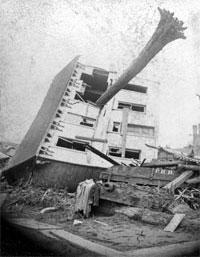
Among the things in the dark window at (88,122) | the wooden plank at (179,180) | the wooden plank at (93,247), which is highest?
the dark window at (88,122)

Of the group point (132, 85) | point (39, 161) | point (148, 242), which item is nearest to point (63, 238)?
point (148, 242)

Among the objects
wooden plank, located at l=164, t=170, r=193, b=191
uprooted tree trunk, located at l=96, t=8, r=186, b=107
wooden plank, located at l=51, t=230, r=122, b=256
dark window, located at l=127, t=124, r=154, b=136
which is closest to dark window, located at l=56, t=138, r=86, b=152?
dark window, located at l=127, t=124, r=154, b=136

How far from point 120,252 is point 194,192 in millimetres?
3791

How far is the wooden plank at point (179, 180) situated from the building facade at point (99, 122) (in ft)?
18.2

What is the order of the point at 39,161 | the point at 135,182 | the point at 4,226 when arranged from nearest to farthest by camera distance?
the point at 4,226, the point at 135,182, the point at 39,161

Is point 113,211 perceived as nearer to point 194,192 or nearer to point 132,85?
point 194,192

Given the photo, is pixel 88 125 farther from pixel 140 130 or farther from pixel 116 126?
pixel 140 130

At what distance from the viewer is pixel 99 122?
13844 millimetres

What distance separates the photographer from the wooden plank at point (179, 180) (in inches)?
214

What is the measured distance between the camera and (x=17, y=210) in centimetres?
605

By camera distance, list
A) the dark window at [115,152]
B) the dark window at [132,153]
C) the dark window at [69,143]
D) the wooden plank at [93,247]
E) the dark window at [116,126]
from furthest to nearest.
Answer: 1. the dark window at [116,126]
2. the dark window at [132,153]
3. the dark window at [115,152]
4. the dark window at [69,143]
5. the wooden plank at [93,247]

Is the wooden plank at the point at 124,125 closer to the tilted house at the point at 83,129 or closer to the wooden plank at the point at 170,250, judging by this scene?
the tilted house at the point at 83,129

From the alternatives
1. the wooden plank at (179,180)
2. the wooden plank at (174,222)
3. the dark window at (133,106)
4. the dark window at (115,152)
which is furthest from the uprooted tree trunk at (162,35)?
the dark window at (133,106)

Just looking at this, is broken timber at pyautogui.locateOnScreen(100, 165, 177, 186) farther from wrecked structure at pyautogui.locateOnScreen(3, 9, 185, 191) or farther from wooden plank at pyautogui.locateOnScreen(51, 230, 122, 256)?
wooden plank at pyautogui.locateOnScreen(51, 230, 122, 256)
